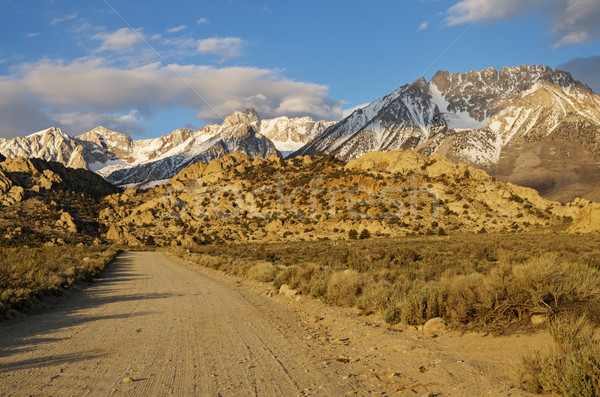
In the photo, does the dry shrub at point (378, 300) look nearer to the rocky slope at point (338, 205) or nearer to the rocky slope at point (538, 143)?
the rocky slope at point (338, 205)

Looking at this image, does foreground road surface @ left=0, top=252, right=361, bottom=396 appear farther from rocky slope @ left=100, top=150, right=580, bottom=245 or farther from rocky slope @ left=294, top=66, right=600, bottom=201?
rocky slope @ left=294, top=66, right=600, bottom=201

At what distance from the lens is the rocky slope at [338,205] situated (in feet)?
163

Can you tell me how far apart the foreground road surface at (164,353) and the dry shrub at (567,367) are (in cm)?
217

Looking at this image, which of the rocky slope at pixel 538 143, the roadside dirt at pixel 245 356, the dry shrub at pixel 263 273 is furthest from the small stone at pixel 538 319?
the rocky slope at pixel 538 143

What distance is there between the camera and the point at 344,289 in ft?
37.1

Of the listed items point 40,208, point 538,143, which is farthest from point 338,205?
point 538,143

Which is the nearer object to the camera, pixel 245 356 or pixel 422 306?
pixel 245 356

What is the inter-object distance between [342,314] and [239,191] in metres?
63.8

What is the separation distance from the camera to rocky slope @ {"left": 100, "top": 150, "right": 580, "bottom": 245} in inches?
1954

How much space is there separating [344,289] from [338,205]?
1760 inches

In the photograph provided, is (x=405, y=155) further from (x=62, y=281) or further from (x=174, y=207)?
(x=62, y=281)

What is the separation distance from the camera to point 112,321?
9500 millimetres

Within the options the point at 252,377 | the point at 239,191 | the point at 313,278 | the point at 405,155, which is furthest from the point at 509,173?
the point at 252,377

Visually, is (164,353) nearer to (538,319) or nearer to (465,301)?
(465,301)
